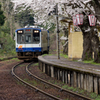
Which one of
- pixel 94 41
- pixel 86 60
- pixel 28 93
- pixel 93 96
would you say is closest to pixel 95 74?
pixel 93 96

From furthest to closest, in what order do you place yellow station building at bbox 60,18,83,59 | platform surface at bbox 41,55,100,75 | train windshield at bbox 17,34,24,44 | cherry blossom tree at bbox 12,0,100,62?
train windshield at bbox 17,34,24,44 → yellow station building at bbox 60,18,83,59 → cherry blossom tree at bbox 12,0,100,62 → platform surface at bbox 41,55,100,75

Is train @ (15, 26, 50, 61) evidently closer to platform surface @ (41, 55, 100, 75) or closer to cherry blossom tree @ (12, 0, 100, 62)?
cherry blossom tree @ (12, 0, 100, 62)

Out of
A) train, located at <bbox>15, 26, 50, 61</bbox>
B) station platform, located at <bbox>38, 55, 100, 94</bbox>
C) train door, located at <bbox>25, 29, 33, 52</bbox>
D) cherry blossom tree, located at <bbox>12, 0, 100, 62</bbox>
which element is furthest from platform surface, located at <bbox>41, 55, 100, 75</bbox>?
train door, located at <bbox>25, 29, 33, 52</bbox>

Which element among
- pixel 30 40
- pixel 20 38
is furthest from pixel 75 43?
pixel 20 38

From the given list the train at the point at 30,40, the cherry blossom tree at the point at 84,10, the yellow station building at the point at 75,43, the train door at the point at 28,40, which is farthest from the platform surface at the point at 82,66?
the train door at the point at 28,40

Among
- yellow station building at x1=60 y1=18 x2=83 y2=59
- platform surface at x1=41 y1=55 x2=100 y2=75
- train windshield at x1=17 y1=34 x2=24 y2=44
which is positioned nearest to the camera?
platform surface at x1=41 y1=55 x2=100 y2=75

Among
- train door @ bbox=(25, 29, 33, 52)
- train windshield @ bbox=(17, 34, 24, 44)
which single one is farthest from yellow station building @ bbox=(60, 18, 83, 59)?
train windshield @ bbox=(17, 34, 24, 44)

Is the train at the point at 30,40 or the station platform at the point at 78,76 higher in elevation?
the train at the point at 30,40

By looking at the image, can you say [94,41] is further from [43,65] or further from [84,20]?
[43,65]

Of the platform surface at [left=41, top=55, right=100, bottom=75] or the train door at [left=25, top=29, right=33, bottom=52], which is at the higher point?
the train door at [left=25, top=29, right=33, bottom=52]

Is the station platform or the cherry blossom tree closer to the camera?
the station platform

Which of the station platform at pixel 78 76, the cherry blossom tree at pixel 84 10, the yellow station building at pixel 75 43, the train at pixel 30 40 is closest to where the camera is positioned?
the station platform at pixel 78 76

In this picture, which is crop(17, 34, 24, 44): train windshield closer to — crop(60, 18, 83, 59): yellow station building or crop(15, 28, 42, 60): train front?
crop(15, 28, 42, 60): train front

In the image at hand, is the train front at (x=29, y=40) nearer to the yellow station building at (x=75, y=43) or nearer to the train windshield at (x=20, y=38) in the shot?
the train windshield at (x=20, y=38)
